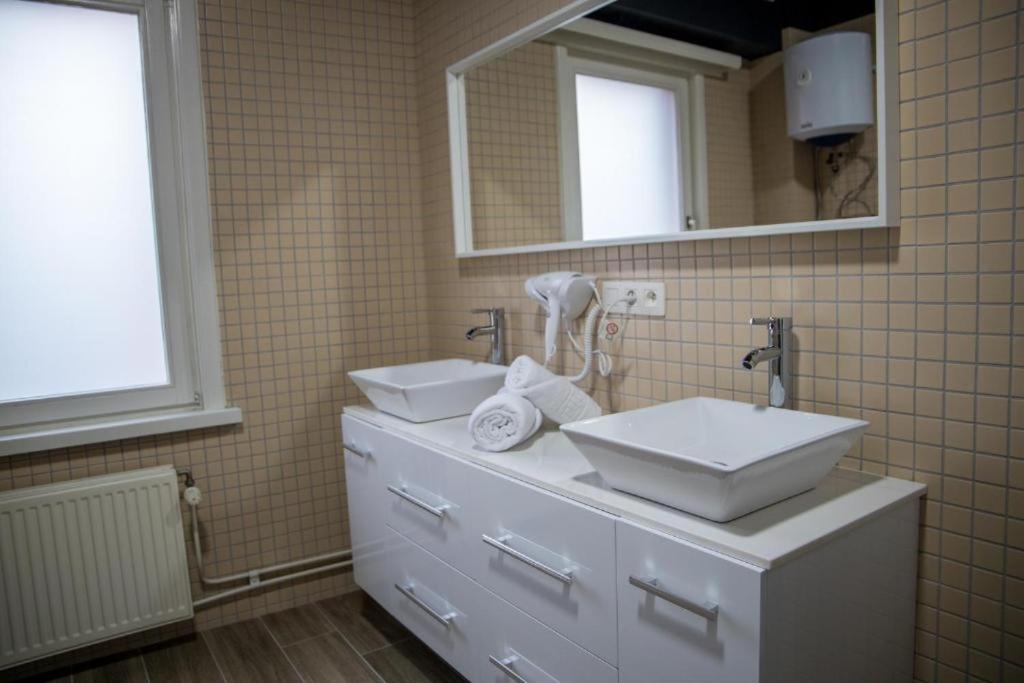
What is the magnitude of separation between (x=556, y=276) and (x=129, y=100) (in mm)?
1532

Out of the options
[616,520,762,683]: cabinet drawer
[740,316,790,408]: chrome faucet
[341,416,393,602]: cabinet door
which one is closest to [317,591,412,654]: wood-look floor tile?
[341,416,393,602]: cabinet door

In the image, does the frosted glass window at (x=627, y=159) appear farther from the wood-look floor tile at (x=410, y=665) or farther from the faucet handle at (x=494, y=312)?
the wood-look floor tile at (x=410, y=665)

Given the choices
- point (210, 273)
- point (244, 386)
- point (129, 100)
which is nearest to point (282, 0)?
point (129, 100)

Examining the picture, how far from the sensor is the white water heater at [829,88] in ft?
4.75

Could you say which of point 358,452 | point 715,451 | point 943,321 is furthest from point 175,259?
point 943,321

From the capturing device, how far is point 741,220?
1701 millimetres

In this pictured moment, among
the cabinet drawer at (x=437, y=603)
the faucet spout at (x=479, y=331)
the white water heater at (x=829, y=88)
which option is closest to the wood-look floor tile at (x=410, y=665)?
the cabinet drawer at (x=437, y=603)

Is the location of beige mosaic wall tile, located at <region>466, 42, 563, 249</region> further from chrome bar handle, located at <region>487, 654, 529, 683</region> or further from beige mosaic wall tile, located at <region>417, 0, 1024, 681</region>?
chrome bar handle, located at <region>487, 654, 529, 683</region>

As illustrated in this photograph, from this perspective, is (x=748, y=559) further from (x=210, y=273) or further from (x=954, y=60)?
(x=210, y=273)

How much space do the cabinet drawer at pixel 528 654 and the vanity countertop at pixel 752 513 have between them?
0.33 meters

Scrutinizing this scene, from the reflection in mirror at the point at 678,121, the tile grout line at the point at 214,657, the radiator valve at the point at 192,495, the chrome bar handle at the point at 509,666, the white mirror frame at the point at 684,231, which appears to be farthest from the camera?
the radiator valve at the point at 192,495

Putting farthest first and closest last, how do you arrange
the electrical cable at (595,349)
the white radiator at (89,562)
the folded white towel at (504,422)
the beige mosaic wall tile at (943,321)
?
the white radiator at (89,562), the electrical cable at (595,349), the folded white towel at (504,422), the beige mosaic wall tile at (943,321)

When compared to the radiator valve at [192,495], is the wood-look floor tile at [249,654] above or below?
below

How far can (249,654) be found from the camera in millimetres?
2447
